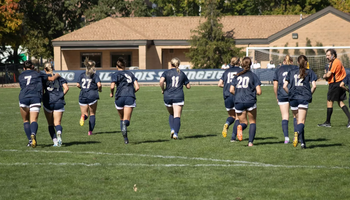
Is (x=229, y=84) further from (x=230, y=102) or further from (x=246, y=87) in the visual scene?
(x=246, y=87)

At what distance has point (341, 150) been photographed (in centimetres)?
1015

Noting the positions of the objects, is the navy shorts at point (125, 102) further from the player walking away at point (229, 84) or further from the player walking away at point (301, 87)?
the player walking away at point (301, 87)

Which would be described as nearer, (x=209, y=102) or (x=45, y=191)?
(x=45, y=191)

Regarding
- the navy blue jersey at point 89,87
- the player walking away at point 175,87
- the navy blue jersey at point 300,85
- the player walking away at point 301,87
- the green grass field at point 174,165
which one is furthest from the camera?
the navy blue jersey at point 89,87

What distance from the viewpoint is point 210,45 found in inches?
1748

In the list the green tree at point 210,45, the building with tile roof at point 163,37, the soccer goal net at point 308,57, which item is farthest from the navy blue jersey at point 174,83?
the building with tile roof at point 163,37

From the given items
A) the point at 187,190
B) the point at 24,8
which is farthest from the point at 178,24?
the point at 187,190

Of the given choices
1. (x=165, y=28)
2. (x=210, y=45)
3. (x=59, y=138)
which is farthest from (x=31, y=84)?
(x=165, y=28)

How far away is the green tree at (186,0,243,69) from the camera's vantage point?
44.2m

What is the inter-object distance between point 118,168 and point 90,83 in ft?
16.6

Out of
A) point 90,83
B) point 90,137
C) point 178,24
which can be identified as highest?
point 178,24

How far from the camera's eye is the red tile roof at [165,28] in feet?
159

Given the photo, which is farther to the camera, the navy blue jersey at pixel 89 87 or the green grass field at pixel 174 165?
the navy blue jersey at pixel 89 87

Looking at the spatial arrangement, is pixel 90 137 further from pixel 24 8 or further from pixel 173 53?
pixel 24 8
